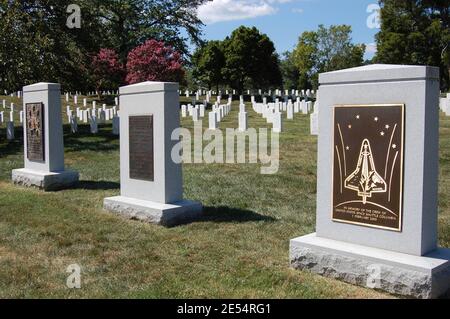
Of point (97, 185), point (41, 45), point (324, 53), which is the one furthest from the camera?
point (324, 53)

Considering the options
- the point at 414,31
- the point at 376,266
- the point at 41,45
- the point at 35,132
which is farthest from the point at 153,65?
the point at 376,266

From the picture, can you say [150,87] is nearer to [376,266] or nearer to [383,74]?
[383,74]

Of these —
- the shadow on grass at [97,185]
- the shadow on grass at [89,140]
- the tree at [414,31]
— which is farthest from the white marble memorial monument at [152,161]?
the tree at [414,31]

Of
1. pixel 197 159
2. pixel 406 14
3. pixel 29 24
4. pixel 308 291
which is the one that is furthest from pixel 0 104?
pixel 406 14

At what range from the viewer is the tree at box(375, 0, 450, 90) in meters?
42.6

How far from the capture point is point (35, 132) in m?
10.3

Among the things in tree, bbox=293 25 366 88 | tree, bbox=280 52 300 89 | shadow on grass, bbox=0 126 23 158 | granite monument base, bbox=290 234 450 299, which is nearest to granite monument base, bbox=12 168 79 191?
shadow on grass, bbox=0 126 23 158

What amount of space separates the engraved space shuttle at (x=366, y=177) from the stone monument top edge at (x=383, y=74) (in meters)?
0.60

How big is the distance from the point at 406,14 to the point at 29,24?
37.5m

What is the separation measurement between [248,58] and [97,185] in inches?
1781

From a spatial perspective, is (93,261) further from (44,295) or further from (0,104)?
(0,104)

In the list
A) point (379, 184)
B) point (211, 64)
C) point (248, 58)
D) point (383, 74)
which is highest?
point (248, 58)

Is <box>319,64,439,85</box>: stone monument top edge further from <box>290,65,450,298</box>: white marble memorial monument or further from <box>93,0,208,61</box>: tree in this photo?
<box>93,0,208,61</box>: tree

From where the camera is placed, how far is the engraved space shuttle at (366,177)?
4.53 m
